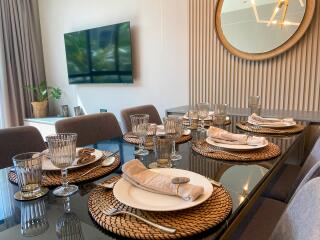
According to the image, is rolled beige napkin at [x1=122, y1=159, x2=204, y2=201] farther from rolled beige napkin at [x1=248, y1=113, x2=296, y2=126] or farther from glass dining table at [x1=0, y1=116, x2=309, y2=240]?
rolled beige napkin at [x1=248, y1=113, x2=296, y2=126]

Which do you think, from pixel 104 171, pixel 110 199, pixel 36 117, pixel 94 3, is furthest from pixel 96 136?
pixel 36 117

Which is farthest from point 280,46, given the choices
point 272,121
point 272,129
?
point 272,129

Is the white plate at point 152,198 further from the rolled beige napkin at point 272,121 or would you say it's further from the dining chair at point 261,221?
the rolled beige napkin at point 272,121

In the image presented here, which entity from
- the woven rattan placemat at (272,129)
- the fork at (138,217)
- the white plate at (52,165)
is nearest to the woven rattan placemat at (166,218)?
the fork at (138,217)

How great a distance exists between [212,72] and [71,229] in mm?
2164

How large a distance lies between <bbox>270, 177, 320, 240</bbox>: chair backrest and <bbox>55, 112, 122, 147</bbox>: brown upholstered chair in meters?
1.14

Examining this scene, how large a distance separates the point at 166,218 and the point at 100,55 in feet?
10.0

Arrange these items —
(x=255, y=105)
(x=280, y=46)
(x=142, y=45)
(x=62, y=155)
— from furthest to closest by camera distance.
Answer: (x=142, y=45)
(x=280, y=46)
(x=255, y=105)
(x=62, y=155)

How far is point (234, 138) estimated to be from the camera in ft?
3.72

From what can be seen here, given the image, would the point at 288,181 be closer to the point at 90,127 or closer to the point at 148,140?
the point at 148,140

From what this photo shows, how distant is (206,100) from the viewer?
8.44 feet

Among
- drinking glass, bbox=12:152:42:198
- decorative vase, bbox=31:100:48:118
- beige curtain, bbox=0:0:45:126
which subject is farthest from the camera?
decorative vase, bbox=31:100:48:118

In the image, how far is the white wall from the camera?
2693mm

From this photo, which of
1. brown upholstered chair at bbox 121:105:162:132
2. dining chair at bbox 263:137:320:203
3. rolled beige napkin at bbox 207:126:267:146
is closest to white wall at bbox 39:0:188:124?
brown upholstered chair at bbox 121:105:162:132
